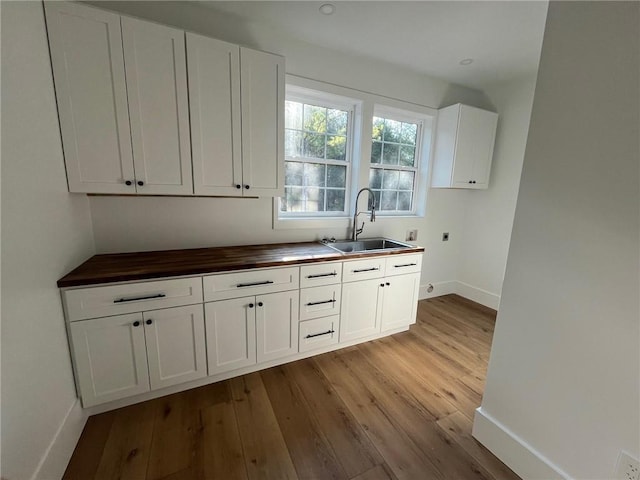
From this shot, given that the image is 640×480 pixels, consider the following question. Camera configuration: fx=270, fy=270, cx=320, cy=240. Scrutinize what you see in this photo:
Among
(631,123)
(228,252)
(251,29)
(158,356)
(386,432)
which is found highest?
(251,29)

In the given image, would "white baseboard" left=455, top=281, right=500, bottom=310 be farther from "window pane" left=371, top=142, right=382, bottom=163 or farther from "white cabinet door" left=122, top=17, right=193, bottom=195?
"white cabinet door" left=122, top=17, right=193, bottom=195

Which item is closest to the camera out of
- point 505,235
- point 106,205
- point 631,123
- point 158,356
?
point 631,123

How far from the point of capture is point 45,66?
136cm

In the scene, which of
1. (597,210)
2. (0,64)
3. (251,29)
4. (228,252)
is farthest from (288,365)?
(251,29)

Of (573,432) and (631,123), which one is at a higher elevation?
(631,123)

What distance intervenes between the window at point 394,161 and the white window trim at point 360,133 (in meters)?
0.08

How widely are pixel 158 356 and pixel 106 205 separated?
109 centimetres

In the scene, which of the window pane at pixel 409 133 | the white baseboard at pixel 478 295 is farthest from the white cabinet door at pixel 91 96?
the white baseboard at pixel 478 295

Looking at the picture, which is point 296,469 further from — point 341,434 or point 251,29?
point 251,29

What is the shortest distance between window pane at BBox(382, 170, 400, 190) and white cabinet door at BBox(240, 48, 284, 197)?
1.43m

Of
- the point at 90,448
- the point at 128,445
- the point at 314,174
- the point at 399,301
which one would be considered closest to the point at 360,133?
the point at 314,174

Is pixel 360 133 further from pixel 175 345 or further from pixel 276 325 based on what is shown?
pixel 175 345

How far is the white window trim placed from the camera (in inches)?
93.6

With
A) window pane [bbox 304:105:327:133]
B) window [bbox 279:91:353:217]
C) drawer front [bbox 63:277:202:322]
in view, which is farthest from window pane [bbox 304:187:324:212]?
drawer front [bbox 63:277:202:322]
